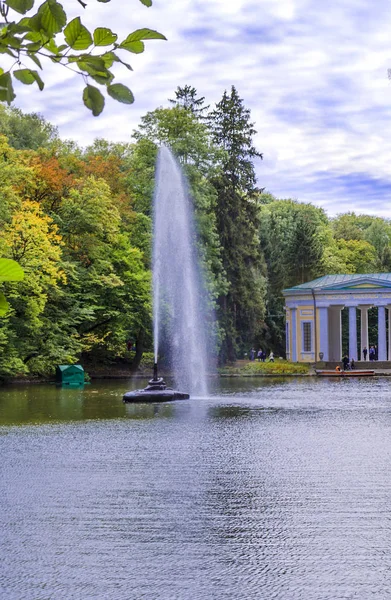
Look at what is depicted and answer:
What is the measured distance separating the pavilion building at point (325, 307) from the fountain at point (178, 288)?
12.2m

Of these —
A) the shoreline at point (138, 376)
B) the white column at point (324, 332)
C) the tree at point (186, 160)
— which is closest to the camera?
the shoreline at point (138, 376)

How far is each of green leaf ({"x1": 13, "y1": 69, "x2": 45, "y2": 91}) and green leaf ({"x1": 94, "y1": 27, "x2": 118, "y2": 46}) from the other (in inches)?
14.2

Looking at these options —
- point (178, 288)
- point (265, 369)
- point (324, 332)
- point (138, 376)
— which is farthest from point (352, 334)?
point (138, 376)

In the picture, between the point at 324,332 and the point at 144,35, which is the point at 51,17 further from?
the point at 324,332

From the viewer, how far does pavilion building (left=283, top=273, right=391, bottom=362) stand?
2862 inches

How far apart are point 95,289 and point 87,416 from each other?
26.1 metres

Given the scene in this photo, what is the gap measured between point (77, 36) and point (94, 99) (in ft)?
0.77

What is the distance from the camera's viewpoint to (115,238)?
177ft

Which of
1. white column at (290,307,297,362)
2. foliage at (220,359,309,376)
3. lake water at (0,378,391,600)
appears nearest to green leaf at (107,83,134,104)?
lake water at (0,378,391,600)

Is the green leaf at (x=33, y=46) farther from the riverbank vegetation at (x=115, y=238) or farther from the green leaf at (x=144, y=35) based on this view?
the riverbank vegetation at (x=115, y=238)

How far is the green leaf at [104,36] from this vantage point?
351cm

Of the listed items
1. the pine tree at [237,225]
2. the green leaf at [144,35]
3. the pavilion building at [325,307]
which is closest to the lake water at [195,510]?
the green leaf at [144,35]

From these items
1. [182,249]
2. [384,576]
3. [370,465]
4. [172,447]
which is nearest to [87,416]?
[172,447]

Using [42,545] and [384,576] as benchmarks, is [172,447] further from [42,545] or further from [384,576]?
[384,576]
